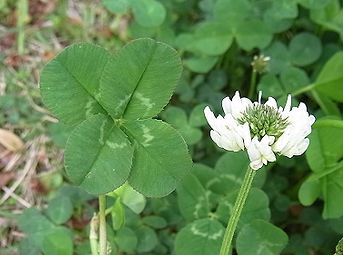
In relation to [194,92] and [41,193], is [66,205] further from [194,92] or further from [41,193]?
[194,92]

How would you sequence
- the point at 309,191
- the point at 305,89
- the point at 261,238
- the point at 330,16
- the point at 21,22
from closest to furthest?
the point at 261,238, the point at 309,191, the point at 305,89, the point at 330,16, the point at 21,22

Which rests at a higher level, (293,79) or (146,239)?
(293,79)

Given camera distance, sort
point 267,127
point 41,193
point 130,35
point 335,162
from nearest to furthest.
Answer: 1. point 267,127
2. point 335,162
3. point 41,193
4. point 130,35

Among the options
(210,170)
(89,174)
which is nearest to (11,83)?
(210,170)

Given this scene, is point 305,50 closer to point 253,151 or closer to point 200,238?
point 200,238

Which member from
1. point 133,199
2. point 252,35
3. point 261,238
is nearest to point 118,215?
point 133,199
